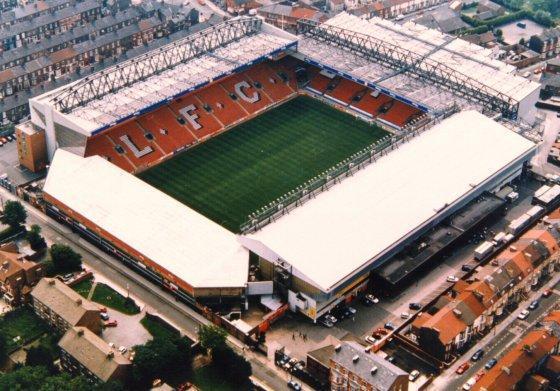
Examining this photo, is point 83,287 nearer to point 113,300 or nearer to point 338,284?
point 113,300

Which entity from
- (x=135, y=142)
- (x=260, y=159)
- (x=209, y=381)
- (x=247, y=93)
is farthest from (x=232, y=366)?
(x=247, y=93)

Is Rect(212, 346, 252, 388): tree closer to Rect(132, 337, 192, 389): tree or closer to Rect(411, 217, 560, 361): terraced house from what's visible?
Rect(132, 337, 192, 389): tree

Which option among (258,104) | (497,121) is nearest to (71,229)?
(258,104)

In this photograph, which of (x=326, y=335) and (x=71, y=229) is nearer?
(x=326, y=335)

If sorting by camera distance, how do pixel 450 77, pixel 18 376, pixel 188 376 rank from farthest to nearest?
pixel 450 77, pixel 188 376, pixel 18 376

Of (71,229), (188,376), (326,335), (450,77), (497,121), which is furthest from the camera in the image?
(450,77)

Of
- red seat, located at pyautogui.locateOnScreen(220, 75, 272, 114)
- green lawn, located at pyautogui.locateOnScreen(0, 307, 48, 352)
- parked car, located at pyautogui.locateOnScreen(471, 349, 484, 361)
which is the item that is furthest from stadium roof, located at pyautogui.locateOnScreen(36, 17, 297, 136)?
parked car, located at pyautogui.locateOnScreen(471, 349, 484, 361)

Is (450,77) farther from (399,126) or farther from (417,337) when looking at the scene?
(417,337)
